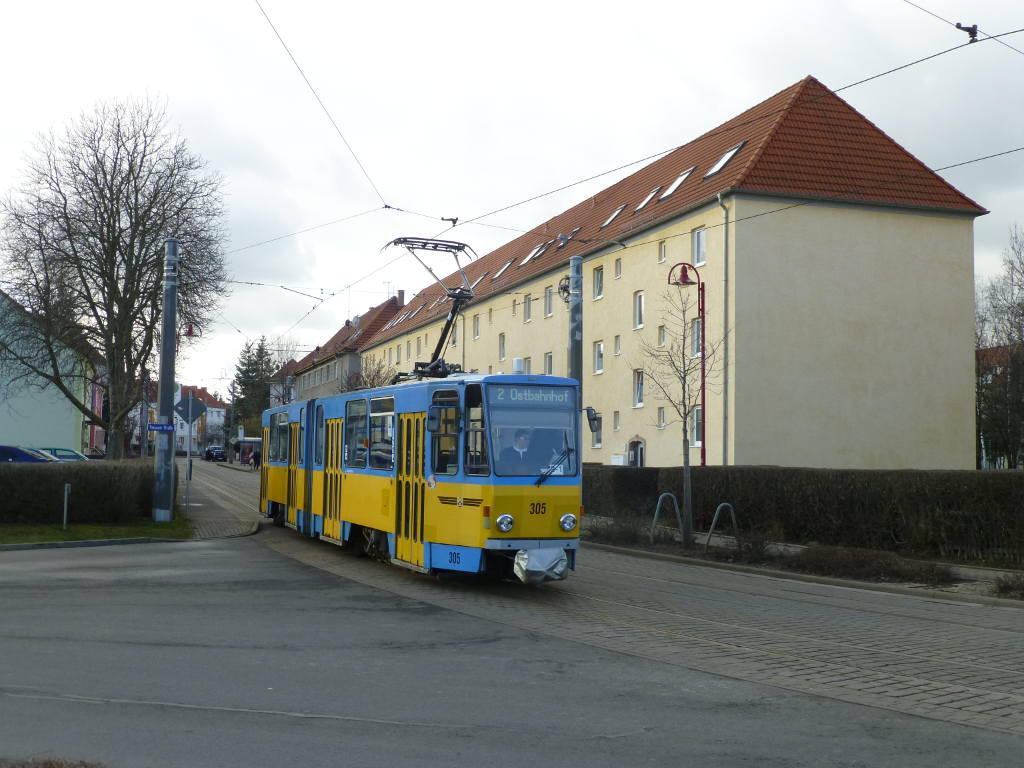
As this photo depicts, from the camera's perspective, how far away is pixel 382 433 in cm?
1662

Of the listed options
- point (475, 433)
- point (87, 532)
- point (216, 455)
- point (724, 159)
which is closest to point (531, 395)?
point (475, 433)

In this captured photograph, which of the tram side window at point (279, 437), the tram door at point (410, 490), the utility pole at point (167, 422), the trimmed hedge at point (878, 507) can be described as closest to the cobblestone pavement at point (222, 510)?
the utility pole at point (167, 422)

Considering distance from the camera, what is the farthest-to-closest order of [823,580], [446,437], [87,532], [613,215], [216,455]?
[216,455], [613,215], [87,532], [823,580], [446,437]

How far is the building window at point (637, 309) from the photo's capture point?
4122 cm

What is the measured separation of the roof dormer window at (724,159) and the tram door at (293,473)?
20685 mm

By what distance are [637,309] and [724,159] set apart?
6.64 meters

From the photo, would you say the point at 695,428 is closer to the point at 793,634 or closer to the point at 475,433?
the point at 475,433

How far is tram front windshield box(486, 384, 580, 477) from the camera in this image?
13734 millimetres

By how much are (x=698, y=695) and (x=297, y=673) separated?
316 centimetres

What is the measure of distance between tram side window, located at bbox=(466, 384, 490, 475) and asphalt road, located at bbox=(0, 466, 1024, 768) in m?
1.71

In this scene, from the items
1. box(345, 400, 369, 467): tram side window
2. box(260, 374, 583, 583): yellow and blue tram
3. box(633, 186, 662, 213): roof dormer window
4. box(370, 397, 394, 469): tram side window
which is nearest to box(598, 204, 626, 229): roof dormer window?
box(633, 186, 662, 213): roof dormer window

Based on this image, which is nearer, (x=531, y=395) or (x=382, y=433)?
(x=531, y=395)

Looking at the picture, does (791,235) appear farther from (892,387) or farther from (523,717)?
(523,717)

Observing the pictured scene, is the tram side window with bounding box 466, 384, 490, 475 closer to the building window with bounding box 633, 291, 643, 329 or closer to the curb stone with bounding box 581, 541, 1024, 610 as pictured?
the curb stone with bounding box 581, 541, 1024, 610
